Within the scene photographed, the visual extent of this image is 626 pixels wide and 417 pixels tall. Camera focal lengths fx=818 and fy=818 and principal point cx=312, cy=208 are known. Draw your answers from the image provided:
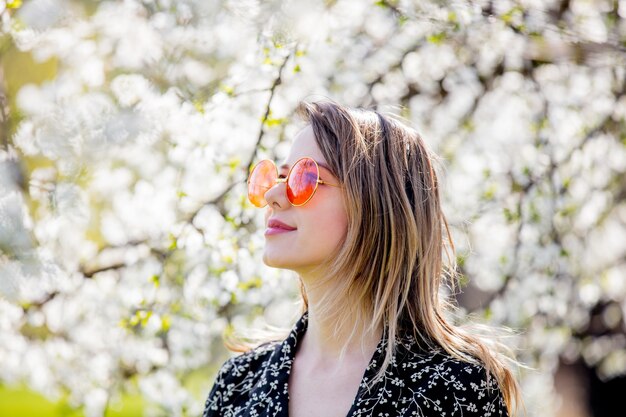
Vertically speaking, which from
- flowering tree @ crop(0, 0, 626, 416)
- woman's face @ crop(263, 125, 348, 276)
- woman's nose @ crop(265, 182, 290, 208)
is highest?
woman's nose @ crop(265, 182, 290, 208)

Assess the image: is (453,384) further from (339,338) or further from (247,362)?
(247,362)

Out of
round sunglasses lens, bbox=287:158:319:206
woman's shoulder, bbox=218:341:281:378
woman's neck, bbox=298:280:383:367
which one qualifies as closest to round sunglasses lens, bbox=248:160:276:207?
round sunglasses lens, bbox=287:158:319:206

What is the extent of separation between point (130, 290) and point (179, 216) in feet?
1.79

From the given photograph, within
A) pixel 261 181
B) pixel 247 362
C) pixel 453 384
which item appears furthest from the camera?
pixel 247 362

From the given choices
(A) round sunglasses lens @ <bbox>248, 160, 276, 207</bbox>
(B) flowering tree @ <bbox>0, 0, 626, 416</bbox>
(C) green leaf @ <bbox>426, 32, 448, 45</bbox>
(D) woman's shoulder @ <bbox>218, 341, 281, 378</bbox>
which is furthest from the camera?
(C) green leaf @ <bbox>426, 32, 448, 45</bbox>

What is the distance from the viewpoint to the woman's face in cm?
211

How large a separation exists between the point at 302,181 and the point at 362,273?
0.30 meters

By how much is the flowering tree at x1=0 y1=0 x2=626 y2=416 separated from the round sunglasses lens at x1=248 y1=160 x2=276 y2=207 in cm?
31

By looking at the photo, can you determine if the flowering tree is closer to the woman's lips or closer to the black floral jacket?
the woman's lips

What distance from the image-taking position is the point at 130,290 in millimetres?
3672

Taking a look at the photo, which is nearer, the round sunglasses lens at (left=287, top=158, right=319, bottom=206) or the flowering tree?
the round sunglasses lens at (left=287, top=158, right=319, bottom=206)

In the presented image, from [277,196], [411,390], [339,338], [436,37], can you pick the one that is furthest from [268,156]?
[411,390]

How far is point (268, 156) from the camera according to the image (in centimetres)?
314

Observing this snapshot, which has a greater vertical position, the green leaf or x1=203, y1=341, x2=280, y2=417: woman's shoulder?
the green leaf
